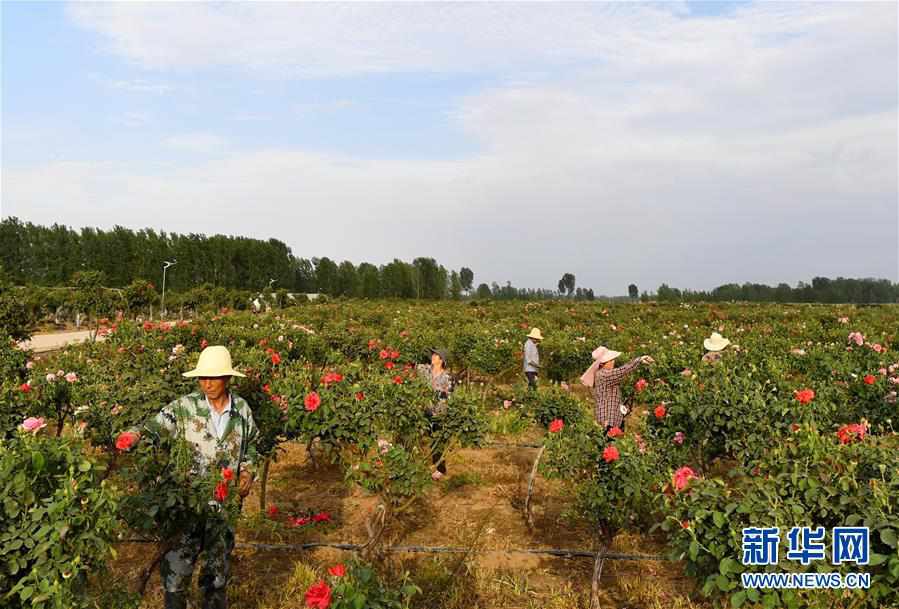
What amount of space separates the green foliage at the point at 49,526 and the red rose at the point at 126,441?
82 centimetres

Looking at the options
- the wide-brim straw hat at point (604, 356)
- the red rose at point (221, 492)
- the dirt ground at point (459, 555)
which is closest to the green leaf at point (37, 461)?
the red rose at point (221, 492)

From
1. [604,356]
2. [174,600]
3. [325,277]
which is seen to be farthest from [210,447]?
[325,277]

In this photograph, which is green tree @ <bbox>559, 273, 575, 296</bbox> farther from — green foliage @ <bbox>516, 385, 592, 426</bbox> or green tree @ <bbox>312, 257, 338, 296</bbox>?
green foliage @ <bbox>516, 385, 592, 426</bbox>

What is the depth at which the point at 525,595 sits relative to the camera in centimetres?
519

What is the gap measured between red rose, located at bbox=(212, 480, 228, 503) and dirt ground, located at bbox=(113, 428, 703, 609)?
186 cm

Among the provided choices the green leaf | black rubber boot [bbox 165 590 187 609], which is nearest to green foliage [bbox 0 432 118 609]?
the green leaf

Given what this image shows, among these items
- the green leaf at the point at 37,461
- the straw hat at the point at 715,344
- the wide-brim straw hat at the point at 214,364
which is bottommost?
the green leaf at the point at 37,461

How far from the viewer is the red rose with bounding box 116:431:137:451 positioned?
3637mm

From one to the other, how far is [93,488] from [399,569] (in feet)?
12.0

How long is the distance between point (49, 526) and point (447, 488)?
6.19 meters

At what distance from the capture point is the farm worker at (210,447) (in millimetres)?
4012

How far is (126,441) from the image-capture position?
3680mm

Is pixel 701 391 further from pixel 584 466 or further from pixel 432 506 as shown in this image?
pixel 432 506

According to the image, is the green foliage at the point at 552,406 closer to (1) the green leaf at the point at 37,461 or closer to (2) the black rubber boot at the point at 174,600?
(2) the black rubber boot at the point at 174,600
